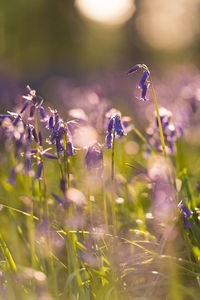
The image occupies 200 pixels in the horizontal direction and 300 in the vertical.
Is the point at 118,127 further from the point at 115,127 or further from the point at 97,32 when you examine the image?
the point at 97,32

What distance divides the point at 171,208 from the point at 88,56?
47.4 metres

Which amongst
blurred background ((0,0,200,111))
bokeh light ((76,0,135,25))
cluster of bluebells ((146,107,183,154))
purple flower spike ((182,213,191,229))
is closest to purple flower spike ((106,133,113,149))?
purple flower spike ((182,213,191,229))

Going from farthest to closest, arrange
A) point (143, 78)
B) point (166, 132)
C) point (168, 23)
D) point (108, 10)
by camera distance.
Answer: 1. point (168, 23)
2. point (108, 10)
3. point (166, 132)
4. point (143, 78)

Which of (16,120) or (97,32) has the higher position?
(97,32)

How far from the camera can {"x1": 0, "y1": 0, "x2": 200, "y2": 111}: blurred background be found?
37.6 m

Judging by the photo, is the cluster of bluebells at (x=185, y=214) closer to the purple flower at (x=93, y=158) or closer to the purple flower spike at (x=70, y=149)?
the purple flower at (x=93, y=158)

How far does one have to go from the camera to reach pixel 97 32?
51.8 metres

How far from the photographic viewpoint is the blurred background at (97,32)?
123 feet

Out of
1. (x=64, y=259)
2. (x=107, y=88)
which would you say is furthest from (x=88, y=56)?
(x=64, y=259)

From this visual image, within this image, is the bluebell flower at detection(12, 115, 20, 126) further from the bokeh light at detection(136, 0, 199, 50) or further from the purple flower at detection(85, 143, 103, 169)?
the bokeh light at detection(136, 0, 199, 50)

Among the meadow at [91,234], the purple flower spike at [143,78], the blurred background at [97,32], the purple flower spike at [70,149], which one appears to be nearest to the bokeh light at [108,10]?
the blurred background at [97,32]

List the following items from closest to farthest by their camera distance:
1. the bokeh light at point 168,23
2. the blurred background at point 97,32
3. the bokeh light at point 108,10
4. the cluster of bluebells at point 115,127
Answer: the cluster of bluebells at point 115,127 < the blurred background at point 97,32 < the bokeh light at point 108,10 < the bokeh light at point 168,23

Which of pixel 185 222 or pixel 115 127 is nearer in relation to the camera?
pixel 115 127

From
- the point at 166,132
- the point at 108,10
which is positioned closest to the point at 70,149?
the point at 166,132
